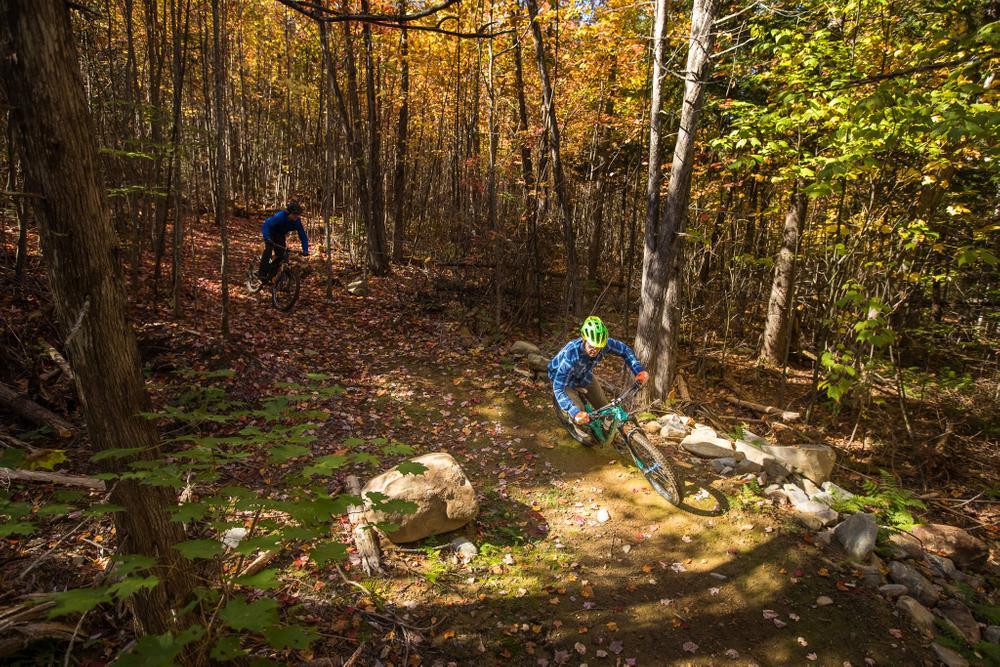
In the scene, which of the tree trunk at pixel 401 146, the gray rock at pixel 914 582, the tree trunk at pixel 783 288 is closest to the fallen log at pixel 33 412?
the gray rock at pixel 914 582

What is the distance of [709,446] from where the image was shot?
6301mm

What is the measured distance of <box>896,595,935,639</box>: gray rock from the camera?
3.85m

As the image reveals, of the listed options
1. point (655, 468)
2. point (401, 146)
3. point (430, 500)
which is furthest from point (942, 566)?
point (401, 146)

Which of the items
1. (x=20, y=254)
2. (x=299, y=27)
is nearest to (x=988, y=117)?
(x=20, y=254)

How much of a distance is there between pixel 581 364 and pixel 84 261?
4760mm

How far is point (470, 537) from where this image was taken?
5.02m

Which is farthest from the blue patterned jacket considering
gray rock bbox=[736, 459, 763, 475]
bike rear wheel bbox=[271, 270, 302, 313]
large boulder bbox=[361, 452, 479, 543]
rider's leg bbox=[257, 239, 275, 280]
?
rider's leg bbox=[257, 239, 275, 280]

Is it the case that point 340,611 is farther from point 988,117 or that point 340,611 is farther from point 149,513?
point 988,117

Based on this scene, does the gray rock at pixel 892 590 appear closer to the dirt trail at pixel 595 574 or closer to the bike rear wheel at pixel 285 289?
the dirt trail at pixel 595 574

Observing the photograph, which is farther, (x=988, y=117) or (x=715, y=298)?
(x=715, y=298)

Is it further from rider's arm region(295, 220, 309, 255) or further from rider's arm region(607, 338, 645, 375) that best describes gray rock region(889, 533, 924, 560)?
A: rider's arm region(295, 220, 309, 255)

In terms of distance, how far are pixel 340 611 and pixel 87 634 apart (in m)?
1.72

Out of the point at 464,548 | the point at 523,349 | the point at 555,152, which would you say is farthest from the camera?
the point at 523,349

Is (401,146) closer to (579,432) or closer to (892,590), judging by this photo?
(579,432)
